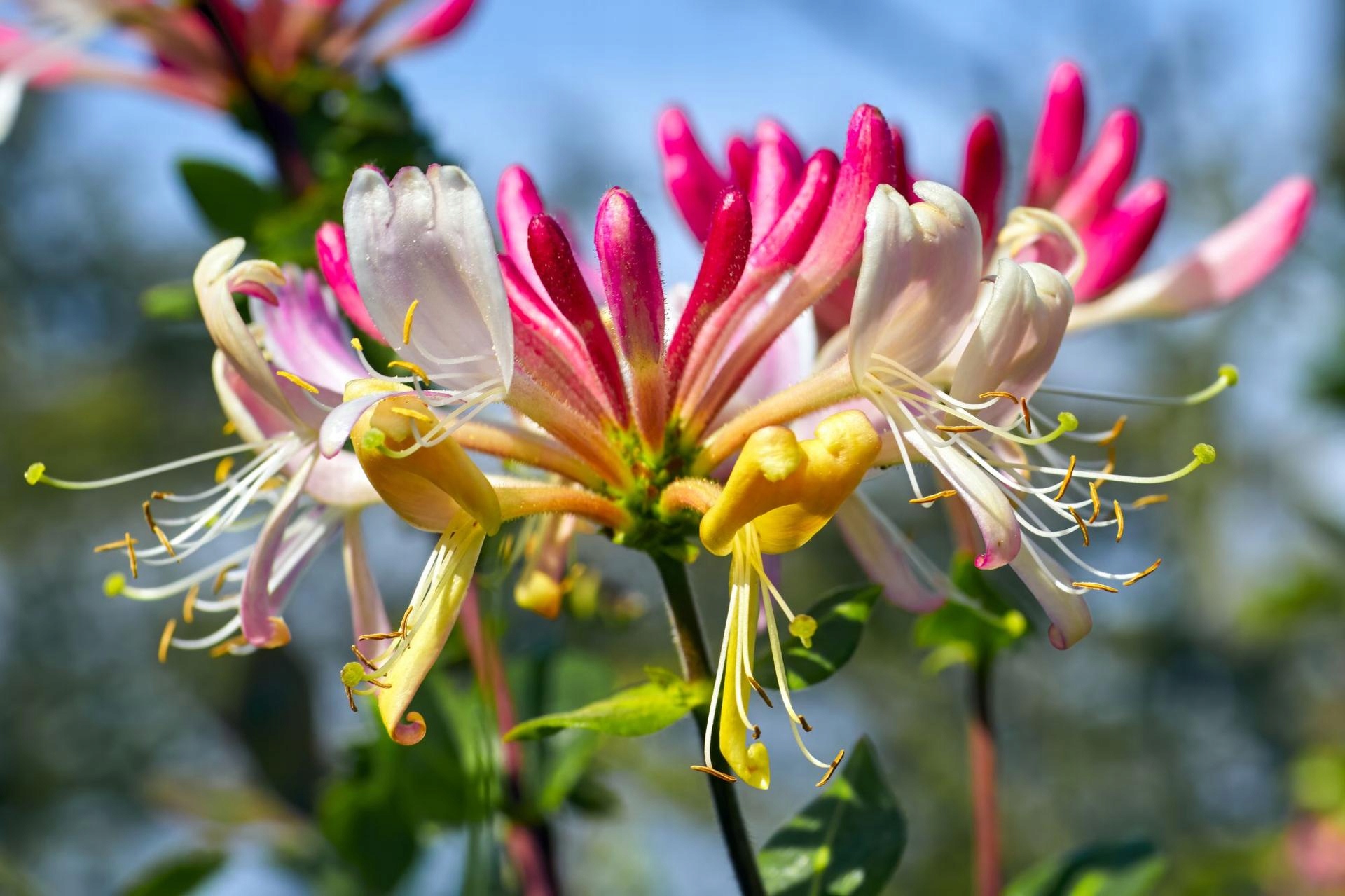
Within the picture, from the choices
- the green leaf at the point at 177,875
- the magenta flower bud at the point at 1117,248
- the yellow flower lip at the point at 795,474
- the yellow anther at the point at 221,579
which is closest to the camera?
the yellow flower lip at the point at 795,474

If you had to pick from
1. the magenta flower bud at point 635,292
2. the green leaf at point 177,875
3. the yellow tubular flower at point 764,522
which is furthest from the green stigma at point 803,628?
the green leaf at point 177,875

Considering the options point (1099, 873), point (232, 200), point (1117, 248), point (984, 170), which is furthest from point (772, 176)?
point (232, 200)

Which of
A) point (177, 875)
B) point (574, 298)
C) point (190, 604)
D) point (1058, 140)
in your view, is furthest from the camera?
point (177, 875)

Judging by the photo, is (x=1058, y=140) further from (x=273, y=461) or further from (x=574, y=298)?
(x=273, y=461)

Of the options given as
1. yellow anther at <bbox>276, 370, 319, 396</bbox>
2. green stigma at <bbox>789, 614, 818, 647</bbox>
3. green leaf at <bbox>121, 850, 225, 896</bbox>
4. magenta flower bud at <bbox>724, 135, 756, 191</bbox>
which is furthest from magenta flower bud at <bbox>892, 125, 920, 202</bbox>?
green leaf at <bbox>121, 850, 225, 896</bbox>

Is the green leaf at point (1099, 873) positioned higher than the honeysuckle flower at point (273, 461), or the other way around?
the honeysuckle flower at point (273, 461)

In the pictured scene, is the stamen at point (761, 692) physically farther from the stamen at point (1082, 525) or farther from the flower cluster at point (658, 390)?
the stamen at point (1082, 525)

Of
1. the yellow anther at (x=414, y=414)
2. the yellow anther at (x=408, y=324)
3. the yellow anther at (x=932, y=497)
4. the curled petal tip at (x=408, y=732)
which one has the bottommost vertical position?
the curled petal tip at (x=408, y=732)
